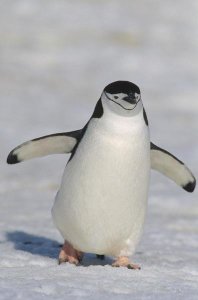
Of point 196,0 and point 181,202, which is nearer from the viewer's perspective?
point 181,202

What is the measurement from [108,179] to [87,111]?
622cm

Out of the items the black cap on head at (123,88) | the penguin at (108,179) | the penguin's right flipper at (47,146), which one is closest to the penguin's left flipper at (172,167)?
the penguin at (108,179)

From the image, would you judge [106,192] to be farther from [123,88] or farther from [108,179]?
[123,88]

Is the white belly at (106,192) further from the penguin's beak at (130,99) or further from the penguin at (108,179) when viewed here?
the penguin's beak at (130,99)

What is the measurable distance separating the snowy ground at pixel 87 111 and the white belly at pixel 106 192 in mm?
156

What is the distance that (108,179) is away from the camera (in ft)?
14.3

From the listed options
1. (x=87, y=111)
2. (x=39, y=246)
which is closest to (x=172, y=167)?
(x=39, y=246)

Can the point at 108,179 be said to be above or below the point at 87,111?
below

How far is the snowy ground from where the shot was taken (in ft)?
13.5

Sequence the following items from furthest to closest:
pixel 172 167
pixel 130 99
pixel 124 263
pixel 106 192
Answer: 1. pixel 172 167
2. pixel 124 263
3. pixel 106 192
4. pixel 130 99

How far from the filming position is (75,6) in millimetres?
13672

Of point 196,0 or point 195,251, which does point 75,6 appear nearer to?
point 196,0

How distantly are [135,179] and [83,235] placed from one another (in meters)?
0.37

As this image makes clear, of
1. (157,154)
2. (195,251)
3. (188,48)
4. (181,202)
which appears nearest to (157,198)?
(181,202)
